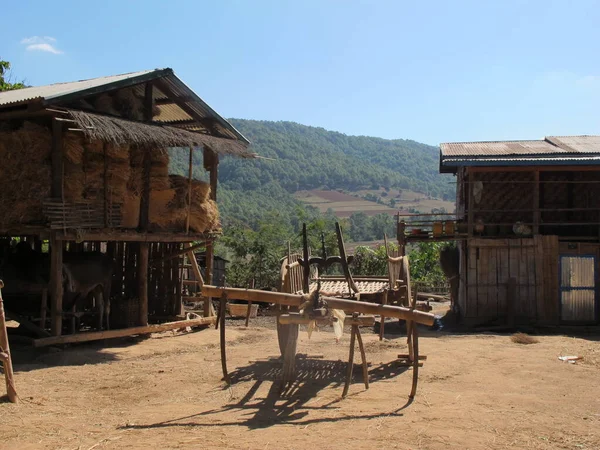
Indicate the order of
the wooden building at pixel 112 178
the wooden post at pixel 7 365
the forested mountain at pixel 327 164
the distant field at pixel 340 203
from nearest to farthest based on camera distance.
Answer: the wooden post at pixel 7 365 < the wooden building at pixel 112 178 < the distant field at pixel 340 203 < the forested mountain at pixel 327 164

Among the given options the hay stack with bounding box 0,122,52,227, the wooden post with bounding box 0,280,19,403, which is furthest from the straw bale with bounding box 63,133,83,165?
the wooden post with bounding box 0,280,19,403

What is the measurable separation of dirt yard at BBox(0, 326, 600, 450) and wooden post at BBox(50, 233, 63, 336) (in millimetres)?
498

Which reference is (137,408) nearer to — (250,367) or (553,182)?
(250,367)

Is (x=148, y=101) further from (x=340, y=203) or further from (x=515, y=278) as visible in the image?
(x=340, y=203)

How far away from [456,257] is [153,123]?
10878mm

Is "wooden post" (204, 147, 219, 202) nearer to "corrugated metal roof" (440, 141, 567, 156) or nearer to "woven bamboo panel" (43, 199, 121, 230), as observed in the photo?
"woven bamboo panel" (43, 199, 121, 230)

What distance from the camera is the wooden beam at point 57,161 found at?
11.5m

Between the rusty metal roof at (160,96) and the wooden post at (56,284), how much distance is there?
2580 mm

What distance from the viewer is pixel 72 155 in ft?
38.3

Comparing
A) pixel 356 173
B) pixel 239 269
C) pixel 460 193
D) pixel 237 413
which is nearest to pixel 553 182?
pixel 460 193

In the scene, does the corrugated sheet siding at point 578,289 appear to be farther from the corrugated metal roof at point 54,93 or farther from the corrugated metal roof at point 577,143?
the corrugated metal roof at point 54,93

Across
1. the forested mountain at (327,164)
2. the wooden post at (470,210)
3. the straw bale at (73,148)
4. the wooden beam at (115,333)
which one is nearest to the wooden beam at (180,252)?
the wooden beam at (115,333)

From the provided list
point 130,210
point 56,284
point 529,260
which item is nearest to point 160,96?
point 130,210

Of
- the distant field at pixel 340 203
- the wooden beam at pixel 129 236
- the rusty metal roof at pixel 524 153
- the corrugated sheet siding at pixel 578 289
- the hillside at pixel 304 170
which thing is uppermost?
the hillside at pixel 304 170
